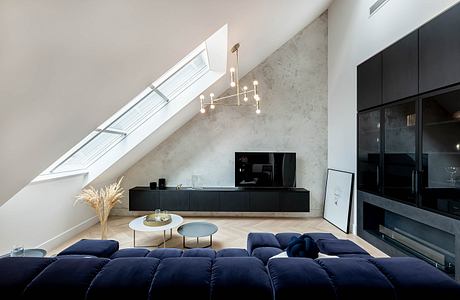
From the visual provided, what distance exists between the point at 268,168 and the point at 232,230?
153 centimetres

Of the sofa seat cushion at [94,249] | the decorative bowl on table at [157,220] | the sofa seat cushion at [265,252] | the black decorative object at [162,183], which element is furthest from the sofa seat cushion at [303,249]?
the black decorative object at [162,183]

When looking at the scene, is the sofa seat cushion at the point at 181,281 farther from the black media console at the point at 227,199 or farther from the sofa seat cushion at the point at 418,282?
the black media console at the point at 227,199

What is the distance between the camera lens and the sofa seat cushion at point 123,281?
3.23ft

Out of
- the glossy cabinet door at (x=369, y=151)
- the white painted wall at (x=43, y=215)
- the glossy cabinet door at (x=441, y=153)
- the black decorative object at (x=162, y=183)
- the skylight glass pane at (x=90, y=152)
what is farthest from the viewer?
the black decorative object at (x=162, y=183)

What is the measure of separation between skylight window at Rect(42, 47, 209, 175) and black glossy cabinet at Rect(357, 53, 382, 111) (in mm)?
2537

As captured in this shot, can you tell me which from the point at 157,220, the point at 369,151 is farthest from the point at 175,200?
the point at 369,151

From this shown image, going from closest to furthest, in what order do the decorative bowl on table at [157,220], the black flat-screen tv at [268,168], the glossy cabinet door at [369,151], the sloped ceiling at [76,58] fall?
the sloped ceiling at [76,58]
the decorative bowl on table at [157,220]
the glossy cabinet door at [369,151]
the black flat-screen tv at [268,168]

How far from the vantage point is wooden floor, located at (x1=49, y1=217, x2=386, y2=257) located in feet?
12.6

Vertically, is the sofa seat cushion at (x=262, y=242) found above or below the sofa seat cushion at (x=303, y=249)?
below

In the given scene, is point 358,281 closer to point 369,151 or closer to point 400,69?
point 400,69

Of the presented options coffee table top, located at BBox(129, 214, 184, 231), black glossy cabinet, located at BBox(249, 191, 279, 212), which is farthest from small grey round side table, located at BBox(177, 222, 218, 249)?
black glossy cabinet, located at BBox(249, 191, 279, 212)

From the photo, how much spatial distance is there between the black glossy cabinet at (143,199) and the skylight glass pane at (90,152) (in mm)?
1075

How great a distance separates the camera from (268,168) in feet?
17.3

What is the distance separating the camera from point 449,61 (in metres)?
2.40
